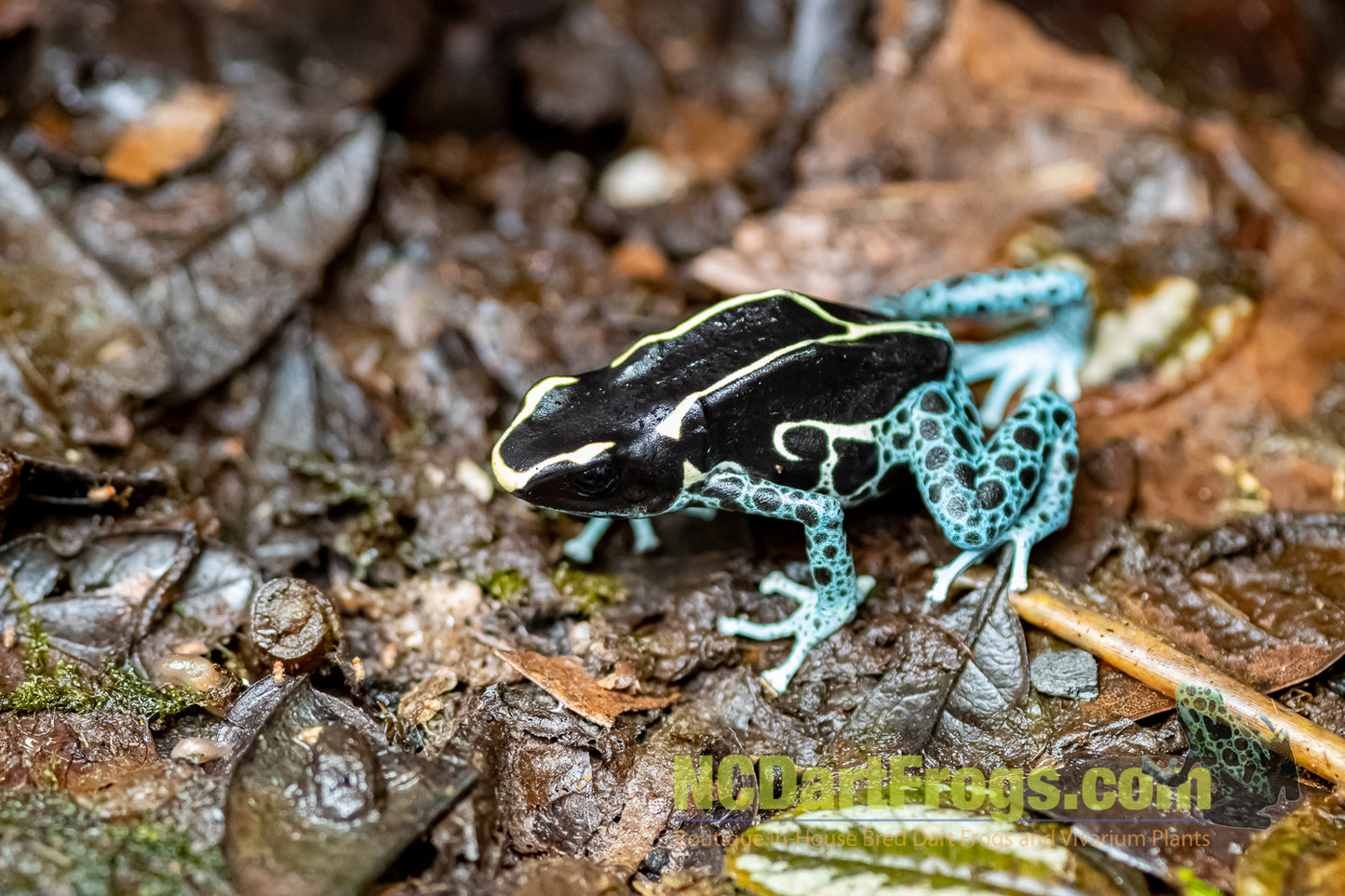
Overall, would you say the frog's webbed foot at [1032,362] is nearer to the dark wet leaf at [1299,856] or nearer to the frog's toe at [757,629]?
the frog's toe at [757,629]

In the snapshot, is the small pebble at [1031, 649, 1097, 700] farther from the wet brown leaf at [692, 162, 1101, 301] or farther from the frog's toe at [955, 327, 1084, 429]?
the wet brown leaf at [692, 162, 1101, 301]

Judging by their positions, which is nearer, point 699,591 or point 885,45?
point 699,591

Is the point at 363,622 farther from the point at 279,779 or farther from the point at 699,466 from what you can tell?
the point at 699,466

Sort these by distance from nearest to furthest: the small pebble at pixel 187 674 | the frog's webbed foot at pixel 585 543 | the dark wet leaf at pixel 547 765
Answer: the dark wet leaf at pixel 547 765
the small pebble at pixel 187 674
the frog's webbed foot at pixel 585 543

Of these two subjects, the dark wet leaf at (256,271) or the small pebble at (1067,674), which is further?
the dark wet leaf at (256,271)

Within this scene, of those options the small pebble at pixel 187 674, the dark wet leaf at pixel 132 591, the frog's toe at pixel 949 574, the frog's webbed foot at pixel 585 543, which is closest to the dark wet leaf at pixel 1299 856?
the frog's toe at pixel 949 574

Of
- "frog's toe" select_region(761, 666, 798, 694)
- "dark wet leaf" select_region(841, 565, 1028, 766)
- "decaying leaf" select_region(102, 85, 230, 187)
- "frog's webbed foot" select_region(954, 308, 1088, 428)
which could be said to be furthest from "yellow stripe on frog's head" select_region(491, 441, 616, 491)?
"decaying leaf" select_region(102, 85, 230, 187)

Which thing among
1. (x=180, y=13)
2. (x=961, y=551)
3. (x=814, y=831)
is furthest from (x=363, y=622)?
(x=180, y=13)
